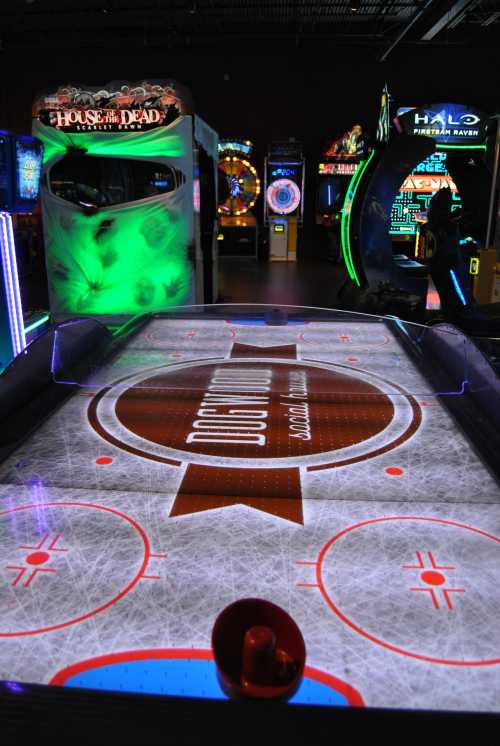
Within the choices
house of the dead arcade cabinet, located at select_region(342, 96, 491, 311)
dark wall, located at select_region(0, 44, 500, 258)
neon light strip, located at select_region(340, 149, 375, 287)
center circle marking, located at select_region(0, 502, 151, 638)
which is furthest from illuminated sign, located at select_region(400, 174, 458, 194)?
center circle marking, located at select_region(0, 502, 151, 638)

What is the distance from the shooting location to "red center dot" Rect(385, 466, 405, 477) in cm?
128

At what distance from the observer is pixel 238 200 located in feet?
36.0

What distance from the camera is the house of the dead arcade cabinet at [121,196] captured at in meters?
5.21

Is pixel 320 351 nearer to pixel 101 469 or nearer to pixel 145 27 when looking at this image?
pixel 101 469

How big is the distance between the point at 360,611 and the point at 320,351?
1510 mm

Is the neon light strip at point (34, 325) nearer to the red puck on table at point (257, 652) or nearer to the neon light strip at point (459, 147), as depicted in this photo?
the red puck on table at point (257, 652)

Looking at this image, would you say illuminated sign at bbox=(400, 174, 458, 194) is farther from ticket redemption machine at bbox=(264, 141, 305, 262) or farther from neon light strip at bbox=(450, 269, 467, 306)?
neon light strip at bbox=(450, 269, 467, 306)

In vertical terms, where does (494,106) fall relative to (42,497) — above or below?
above

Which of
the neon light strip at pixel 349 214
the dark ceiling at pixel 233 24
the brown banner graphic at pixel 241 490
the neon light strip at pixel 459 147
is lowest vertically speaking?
the brown banner graphic at pixel 241 490

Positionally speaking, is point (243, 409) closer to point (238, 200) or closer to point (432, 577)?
point (432, 577)

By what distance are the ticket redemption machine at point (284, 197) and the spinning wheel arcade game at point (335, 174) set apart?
429 millimetres

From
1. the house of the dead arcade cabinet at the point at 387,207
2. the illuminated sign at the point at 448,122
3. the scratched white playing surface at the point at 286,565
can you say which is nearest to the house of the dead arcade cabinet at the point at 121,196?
the house of the dead arcade cabinet at the point at 387,207

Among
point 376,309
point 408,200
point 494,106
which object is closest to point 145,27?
point 408,200

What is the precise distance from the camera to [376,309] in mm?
4914
